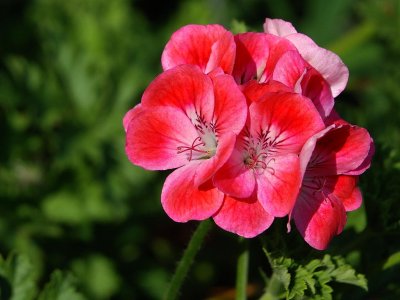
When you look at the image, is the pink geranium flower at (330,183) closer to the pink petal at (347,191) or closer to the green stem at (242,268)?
the pink petal at (347,191)

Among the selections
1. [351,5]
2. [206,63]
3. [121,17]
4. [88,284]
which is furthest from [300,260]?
[351,5]

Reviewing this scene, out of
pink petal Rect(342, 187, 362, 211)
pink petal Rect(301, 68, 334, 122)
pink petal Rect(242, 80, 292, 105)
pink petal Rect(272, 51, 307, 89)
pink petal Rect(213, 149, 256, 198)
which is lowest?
pink petal Rect(342, 187, 362, 211)

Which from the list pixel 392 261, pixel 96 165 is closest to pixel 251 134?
pixel 392 261

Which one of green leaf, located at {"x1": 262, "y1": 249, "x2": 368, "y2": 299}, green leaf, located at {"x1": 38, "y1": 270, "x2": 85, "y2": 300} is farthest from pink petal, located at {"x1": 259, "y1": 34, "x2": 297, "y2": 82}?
green leaf, located at {"x1": 38, "y1": 270, "x2": 85, "y2": 300}

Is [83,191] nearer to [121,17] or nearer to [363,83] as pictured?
[121,17]

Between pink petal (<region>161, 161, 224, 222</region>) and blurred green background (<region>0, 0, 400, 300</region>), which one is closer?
pink petal (<region>161, 161, 224, 222</region>)

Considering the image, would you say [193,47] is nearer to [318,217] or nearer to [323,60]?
[323,60]

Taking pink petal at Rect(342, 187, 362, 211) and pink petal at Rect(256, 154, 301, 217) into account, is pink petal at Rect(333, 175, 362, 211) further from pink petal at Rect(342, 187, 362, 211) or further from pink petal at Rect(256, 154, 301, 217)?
pink petal at Rect(256, 154, 301, 217)
